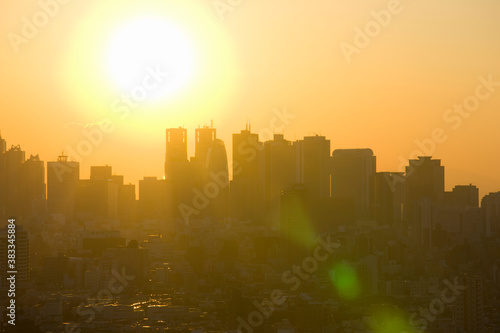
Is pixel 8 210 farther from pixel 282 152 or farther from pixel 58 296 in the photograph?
pixel 58 296

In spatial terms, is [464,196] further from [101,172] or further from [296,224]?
[101,172]

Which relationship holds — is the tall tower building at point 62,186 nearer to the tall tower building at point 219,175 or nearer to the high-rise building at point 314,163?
the tall tower building at point 219,175

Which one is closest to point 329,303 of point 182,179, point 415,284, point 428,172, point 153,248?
point 415,284

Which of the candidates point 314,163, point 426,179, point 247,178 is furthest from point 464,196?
point 247,178

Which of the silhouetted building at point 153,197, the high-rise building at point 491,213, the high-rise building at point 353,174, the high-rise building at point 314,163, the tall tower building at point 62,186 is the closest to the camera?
the high-rise building at point 491,213

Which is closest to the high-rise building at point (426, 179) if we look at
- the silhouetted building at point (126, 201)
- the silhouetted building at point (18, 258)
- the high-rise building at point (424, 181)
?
the high-rise building at point (424, 181)
